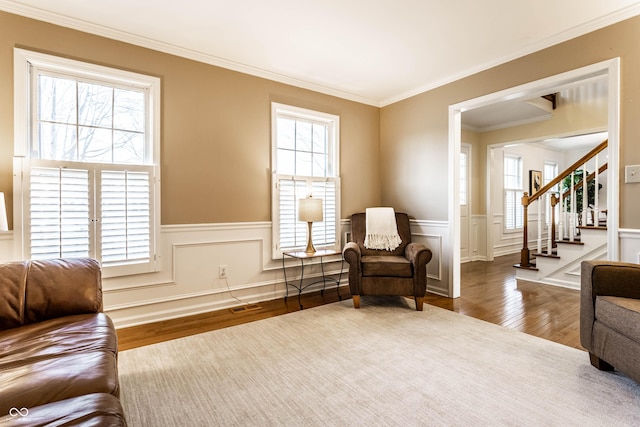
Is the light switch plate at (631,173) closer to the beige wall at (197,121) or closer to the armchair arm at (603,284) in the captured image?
the armchair arm at (603,284)

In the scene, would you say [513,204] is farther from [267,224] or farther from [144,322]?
[144,322]

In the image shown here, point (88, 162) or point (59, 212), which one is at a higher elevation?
point (88, 162)

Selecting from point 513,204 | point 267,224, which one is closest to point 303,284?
point 267,224

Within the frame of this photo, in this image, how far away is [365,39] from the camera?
9.36ft

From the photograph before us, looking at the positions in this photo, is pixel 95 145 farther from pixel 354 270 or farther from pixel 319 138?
pixel 354 270

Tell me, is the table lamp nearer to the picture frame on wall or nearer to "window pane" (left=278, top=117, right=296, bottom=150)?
"window pane" (left=278, top=117, right=296, bottom=150)

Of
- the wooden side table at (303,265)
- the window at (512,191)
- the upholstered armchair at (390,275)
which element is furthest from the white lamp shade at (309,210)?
the window at (512,191)

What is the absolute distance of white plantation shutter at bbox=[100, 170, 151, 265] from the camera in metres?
2.67

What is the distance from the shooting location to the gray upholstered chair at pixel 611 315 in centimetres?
171

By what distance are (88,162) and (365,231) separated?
283 centimetres

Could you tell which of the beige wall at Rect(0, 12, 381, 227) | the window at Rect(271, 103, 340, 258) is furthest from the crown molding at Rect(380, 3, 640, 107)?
the beige wall at Rect(0, 12, 381, 227)

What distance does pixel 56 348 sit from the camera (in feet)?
4.52

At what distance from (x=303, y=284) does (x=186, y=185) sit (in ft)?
5.75

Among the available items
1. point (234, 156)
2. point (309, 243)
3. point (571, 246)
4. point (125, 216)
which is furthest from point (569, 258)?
point (125, 216)
